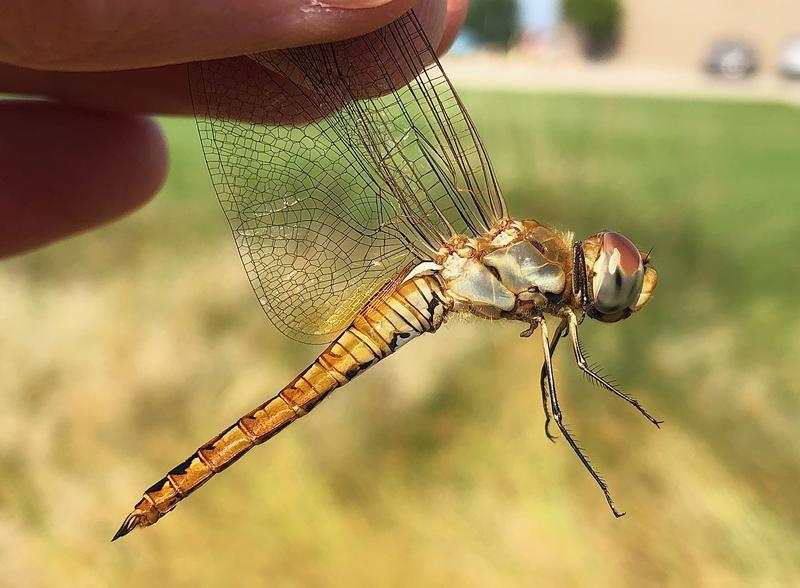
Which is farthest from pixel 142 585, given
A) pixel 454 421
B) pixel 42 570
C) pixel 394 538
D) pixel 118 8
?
pixel 118 8

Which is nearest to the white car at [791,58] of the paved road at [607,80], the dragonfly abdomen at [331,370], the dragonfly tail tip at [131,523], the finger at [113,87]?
the paved road at [607,80]

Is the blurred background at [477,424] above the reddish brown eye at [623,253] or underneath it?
underneath

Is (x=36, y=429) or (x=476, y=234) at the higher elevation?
(x=476, y=234)

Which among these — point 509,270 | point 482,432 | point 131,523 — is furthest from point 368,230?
point 482,432

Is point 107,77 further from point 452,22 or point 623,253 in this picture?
point 623,253

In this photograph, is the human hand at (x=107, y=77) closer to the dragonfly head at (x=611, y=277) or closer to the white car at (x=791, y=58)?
the dragonfly head at (x=611, y=277)

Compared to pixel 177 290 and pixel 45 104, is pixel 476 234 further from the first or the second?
pixel 177 290

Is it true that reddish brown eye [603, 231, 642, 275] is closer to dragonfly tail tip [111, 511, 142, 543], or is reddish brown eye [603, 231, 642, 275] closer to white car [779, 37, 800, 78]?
dragonfly tail tip [111, 511, 142, 543]
